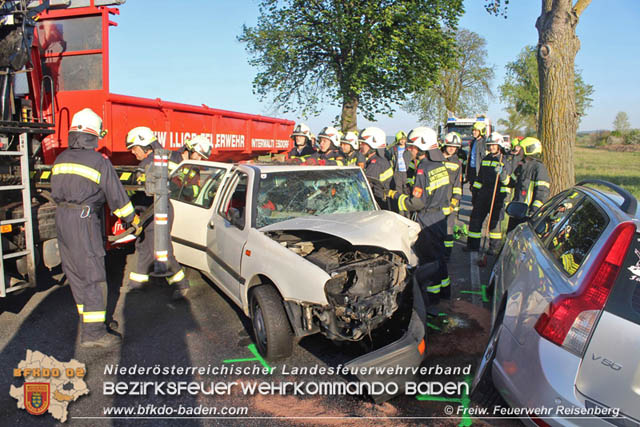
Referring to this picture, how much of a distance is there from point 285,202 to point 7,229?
98.1 inches

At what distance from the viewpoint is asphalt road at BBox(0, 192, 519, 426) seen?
2.92 meters

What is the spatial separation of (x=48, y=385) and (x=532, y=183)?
20.5 ft

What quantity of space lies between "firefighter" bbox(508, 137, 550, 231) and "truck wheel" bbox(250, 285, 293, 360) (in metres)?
4.24

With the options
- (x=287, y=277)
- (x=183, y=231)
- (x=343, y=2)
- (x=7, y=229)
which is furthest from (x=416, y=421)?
(x=343, y=2)

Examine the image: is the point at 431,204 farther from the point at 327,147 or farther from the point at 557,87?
the point at 557,87

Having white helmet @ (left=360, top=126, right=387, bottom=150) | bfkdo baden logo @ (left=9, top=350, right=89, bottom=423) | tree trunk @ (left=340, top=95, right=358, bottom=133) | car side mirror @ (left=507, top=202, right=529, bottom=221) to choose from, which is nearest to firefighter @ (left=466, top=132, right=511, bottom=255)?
white helmet @ (left=360, top=126, right=387, bottom=150)

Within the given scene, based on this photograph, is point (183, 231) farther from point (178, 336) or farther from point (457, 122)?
point (457, 122)

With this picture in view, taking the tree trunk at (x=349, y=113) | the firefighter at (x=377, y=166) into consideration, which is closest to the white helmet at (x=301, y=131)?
the firefighter at (x=377, y=166)

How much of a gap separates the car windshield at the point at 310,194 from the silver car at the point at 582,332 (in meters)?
2.18

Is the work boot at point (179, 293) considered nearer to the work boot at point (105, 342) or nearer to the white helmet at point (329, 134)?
the work boot at point (105, 342)

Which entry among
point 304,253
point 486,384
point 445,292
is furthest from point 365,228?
point 445,292

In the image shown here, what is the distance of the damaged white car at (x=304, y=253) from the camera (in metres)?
3.25

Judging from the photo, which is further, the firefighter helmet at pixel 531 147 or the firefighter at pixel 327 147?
the firefighter at pixel 327 147

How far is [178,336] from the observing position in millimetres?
4094
